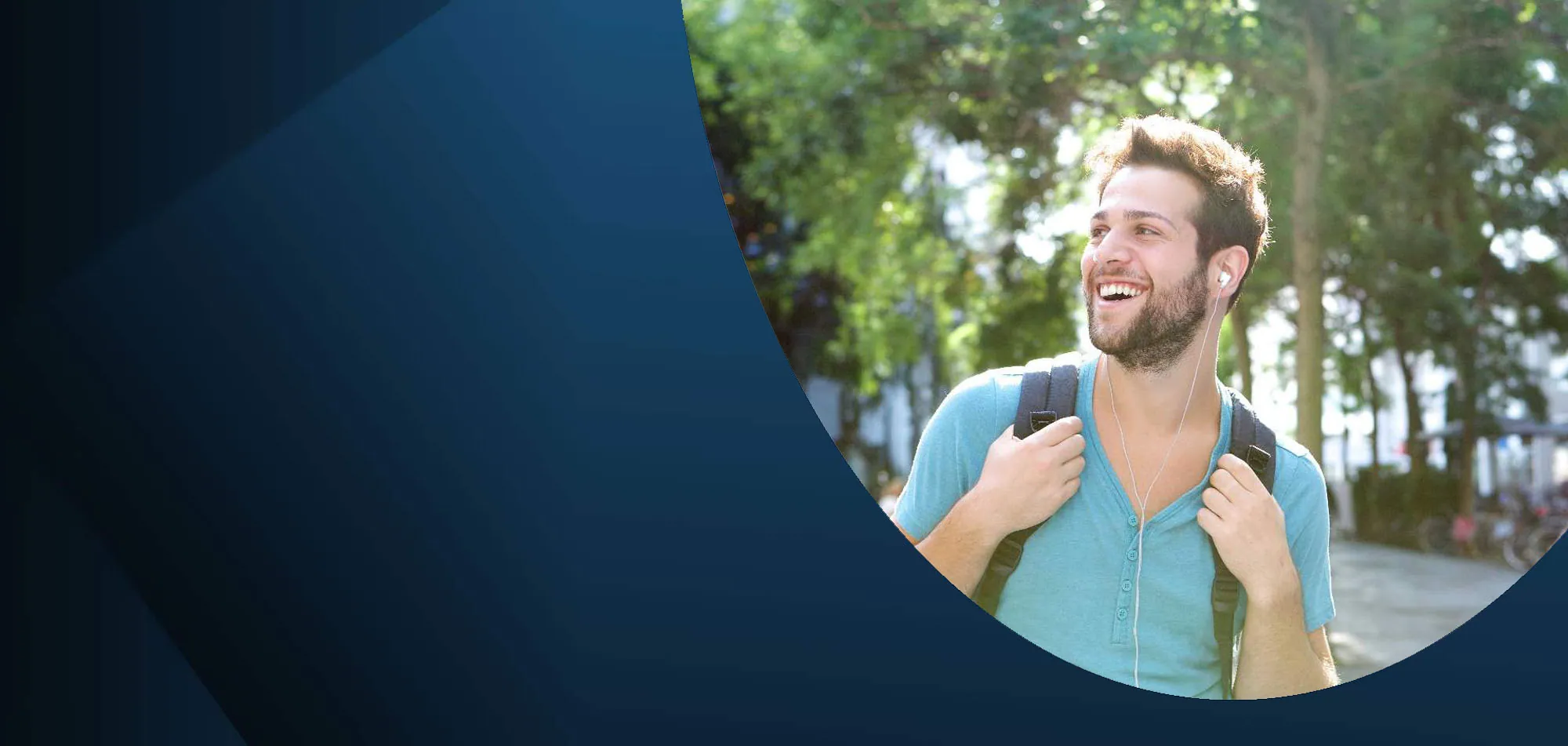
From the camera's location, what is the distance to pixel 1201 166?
204cm

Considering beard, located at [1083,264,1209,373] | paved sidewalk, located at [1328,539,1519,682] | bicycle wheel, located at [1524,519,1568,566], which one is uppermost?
beard, located at [1083,264,1209,373]

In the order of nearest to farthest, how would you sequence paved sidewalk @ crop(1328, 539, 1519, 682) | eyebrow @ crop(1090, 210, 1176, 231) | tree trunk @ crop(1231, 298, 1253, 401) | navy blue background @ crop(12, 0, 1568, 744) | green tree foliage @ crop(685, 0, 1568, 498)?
navy blue background @ crop(12, 0, 1568, 744), eyebrow @ crop(1090, 210, 1176, 231), tree trunk @ crop(1231, 298, 1253, 401), green tree foliage @ crop(685, 0, 1568, 498), paved sidewalk @ crop(1328, 539, 1519, 682)

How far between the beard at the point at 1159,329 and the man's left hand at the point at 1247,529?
21 centimetres

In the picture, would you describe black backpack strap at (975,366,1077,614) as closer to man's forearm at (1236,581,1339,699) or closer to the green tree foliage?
man's forearm at (1236,581,1339,699)

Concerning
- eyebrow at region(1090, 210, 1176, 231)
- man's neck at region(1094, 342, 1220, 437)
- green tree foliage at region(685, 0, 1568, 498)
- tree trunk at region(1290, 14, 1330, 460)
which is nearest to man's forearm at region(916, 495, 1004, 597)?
man's neck at region(1094, 342, 1220, 437)

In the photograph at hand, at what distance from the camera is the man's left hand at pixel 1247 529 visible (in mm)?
1941

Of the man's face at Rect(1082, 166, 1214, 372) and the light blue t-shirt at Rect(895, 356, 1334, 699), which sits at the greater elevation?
the man's face at Rect(1082, 166, 1214, 372)

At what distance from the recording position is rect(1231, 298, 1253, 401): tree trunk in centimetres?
446

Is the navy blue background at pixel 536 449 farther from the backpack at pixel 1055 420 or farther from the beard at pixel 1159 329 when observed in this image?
the beard at pixel 1159 329

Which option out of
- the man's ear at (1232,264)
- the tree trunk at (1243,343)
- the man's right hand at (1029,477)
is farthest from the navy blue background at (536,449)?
the tree trunk at (1243,343)

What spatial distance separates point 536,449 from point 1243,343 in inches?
143

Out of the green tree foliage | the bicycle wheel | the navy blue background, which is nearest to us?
the navy blue background

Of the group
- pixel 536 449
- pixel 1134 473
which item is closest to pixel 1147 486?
pixel 1134 473

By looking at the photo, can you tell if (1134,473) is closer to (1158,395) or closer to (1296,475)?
(1158,395)
